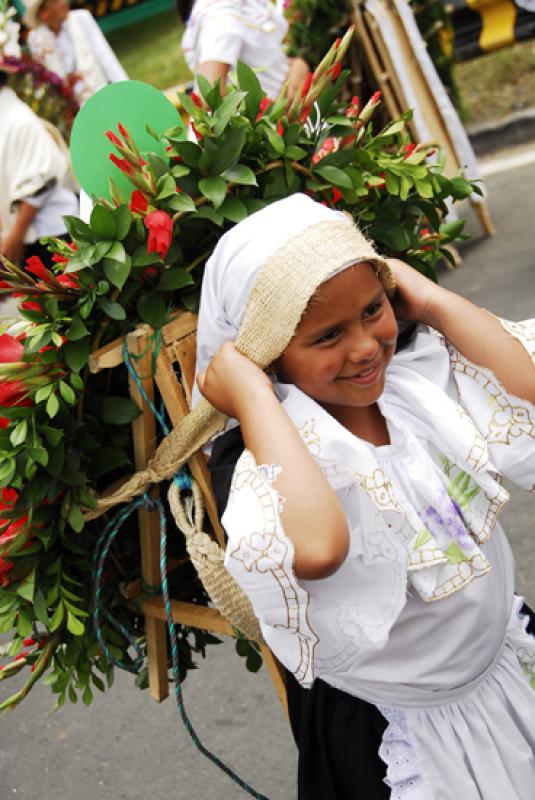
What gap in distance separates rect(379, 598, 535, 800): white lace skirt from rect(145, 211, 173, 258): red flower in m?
0.93

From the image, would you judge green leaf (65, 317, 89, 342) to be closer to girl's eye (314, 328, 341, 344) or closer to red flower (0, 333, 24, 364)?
red flower (0, 333, 24, 364)

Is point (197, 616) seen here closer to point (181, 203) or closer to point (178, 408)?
point (178, 408)

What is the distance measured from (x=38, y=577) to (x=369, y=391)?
0.80m

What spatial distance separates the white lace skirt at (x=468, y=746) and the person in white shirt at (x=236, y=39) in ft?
8.11

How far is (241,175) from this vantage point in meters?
1.98

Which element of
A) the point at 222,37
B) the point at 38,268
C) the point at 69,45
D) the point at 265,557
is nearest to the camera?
the point at 265,557

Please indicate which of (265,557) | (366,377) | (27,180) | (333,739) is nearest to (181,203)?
(366,377)

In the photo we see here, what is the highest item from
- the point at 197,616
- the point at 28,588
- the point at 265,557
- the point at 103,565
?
the point at 265,557

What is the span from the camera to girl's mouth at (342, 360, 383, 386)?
1742 millimetres

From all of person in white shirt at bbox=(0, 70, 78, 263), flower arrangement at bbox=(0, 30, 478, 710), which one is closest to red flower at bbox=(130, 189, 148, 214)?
flower arrangement at bbox=(0, 30, 478, 710)

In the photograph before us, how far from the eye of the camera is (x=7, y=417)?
6.27 feet

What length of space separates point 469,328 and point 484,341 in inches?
1.5

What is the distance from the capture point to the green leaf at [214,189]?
194 cm

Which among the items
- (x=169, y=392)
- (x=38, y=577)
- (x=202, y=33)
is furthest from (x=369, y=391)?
(x=202, y=33)
